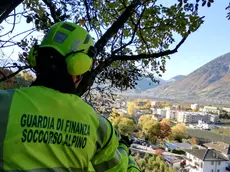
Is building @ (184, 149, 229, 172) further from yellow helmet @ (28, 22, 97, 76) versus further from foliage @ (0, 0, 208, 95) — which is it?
yellow helmet @ (28, 22, 97, 76)

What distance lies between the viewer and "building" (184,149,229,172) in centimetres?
3167

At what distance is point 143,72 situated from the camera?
14.9 feet

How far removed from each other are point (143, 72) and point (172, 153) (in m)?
36.6

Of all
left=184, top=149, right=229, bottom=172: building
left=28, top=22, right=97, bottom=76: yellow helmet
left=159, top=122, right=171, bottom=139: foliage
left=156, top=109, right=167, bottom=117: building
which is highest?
left=28, top=22, right=97, bottom=76: yellow helmet

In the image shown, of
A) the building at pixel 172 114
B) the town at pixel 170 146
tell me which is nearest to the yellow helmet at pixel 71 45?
the town at pixel 170 146

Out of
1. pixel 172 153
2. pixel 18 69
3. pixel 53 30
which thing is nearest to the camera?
pixel 53 30

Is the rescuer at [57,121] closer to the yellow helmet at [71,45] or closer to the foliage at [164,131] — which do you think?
the yellow helmet at [71,45]

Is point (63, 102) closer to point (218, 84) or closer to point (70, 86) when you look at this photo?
point (70, 86)

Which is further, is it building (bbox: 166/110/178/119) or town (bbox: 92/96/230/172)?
building (bbox: 166/110/178/119)

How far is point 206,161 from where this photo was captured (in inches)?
1249

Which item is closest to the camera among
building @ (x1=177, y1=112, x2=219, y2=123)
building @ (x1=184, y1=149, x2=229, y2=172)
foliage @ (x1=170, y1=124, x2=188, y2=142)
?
building @ (x1=184, y1=149, x2=229, y2=172)

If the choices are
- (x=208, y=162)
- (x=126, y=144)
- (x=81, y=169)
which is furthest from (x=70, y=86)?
(x=208, y=162)

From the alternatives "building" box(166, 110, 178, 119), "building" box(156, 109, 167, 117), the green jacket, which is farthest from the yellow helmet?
"building" box(156, 109, 167, 117)

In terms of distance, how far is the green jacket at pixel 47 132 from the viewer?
107 centimetres
